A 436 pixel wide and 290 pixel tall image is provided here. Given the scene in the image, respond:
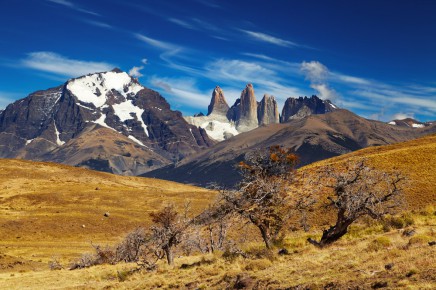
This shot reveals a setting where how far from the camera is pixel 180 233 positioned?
36938 mm

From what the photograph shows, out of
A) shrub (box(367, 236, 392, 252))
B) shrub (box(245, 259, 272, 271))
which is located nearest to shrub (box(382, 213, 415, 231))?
shrub (box(367, 236, 392, 252))

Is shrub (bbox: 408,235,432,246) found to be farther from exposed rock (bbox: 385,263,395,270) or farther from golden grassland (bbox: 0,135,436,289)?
exposed rock (bbox: 385,263,395,270)

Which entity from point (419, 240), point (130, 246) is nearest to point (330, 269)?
point (419, 240)

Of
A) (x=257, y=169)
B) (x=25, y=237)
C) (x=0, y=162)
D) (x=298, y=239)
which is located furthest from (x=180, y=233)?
(x=0, y=162)

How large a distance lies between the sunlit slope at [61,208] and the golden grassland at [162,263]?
189 millimetres

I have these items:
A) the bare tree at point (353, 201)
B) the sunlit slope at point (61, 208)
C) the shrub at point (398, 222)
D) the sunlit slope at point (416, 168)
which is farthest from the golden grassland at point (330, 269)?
the sunlit slope at point (61, 208)

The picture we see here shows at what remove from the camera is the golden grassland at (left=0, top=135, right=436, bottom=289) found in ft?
57.7

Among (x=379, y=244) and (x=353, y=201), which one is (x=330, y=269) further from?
(x=353, y=201)

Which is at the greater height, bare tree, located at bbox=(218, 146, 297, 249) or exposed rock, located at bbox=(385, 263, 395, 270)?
bare tree, located at bbox=(218, 146, 297, 249)

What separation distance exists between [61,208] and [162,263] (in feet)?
Answer: 233

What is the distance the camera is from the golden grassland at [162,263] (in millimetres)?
17578

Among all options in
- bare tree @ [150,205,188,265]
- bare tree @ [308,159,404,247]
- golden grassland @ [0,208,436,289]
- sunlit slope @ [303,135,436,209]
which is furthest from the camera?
sunlit slope @ [303,135,436,209]

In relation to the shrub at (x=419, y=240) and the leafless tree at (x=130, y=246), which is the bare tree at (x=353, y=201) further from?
A: the leafless tree at (x=130, y=246)

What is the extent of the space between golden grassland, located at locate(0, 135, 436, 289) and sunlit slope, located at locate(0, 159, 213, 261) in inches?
7.4
